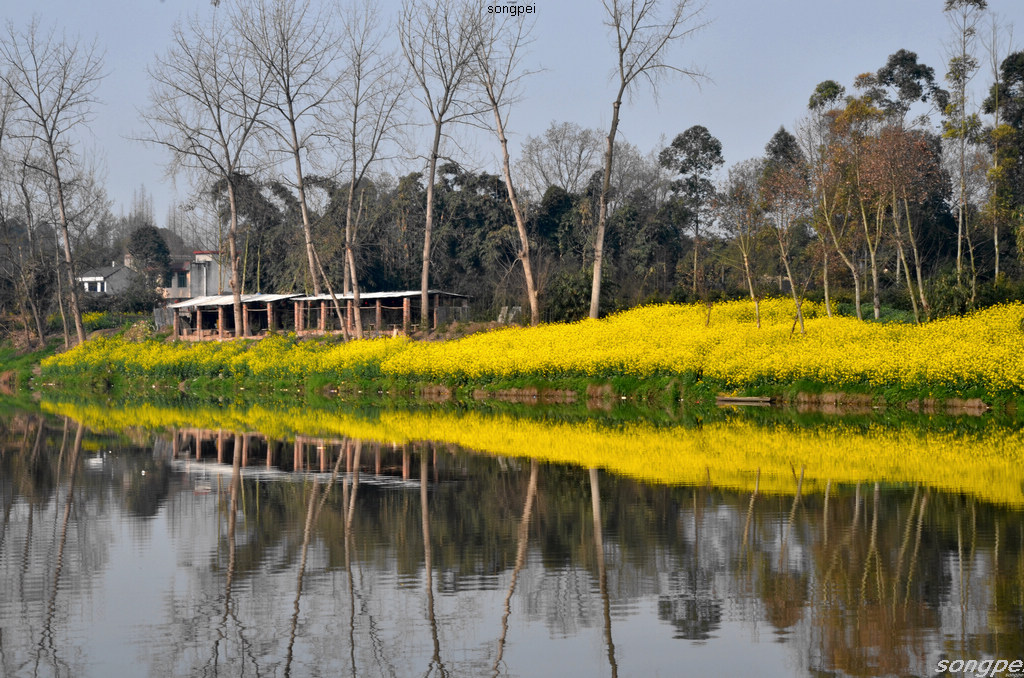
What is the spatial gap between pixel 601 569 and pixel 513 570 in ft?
2.59

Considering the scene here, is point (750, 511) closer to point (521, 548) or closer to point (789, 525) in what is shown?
point (789, 525)

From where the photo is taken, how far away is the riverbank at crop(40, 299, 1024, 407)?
2678 cm

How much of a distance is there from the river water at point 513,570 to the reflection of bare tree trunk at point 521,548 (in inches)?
1.4

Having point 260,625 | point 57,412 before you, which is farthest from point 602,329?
point 260,625

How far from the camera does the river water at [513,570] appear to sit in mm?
7305

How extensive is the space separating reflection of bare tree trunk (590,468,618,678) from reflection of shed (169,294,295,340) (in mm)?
41598

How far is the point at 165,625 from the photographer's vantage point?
319 inches

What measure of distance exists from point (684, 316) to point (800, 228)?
21.2 metres

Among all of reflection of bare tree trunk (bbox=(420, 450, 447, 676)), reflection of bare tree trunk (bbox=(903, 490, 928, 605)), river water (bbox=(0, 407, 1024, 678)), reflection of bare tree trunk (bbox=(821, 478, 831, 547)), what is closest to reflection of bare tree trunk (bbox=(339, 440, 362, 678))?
river water (bbox=(0, 407, 1024, 678))

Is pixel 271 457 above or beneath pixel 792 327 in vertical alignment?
beneath

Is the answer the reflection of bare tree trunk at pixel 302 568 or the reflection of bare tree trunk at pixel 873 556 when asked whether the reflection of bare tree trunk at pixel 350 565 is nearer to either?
the reflection of bare tree trunk at pixel 302 568

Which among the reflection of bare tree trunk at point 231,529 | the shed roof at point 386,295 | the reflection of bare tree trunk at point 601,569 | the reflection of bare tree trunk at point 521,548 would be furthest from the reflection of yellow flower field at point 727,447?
the shed roof at point 386,295

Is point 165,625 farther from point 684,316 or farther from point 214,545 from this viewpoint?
point 684,316

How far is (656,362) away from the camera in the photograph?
3120cm
